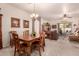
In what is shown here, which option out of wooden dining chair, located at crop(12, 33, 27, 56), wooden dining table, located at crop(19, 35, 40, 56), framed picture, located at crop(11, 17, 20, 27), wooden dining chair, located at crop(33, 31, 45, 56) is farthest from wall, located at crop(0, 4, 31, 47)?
wooden dining chair, located at crop(33, 31, 45, 56)

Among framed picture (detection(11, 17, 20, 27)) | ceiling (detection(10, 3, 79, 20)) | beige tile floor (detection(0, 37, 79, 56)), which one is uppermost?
ceiling (detection(10, 3, 79, 20))

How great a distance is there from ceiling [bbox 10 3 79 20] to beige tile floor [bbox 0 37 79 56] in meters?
0.58

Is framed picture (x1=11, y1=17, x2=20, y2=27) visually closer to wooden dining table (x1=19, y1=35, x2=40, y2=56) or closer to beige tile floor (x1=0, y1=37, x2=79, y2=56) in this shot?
wooden dining table (x1=19, y1=35, x2=40, y2=56)

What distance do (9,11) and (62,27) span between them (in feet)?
4.09

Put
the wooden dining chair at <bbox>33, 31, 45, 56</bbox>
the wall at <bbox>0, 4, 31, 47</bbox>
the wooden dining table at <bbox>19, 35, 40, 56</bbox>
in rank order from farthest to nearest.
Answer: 1. the wooden dining chair at <bbox>33, 31, 45, 56</bbox>
2. the wooden dining table at <bbox>19, 35, 40, 56</bbox>
3. the wall at <bbox>0, 4, 31, 47</bbox>

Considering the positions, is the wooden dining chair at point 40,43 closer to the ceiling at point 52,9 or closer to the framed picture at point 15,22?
the ceiling at point 52,9

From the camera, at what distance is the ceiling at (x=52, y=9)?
2346 mm

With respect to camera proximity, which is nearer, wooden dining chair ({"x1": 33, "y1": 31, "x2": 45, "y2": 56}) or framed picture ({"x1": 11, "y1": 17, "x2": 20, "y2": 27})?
framed picture ({"x1": 11, "y1": 17, "x2": 20, "y2": 27})

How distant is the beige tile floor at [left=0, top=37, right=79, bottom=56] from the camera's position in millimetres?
2381

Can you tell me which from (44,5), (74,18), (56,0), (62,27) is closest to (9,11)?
(44,5)

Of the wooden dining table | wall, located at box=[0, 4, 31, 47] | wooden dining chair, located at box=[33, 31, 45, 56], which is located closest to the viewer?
wall, located at box=[0, 4, 31, 47]

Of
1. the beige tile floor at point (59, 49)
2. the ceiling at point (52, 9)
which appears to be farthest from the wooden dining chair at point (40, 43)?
the ceiling at point (52, 9)

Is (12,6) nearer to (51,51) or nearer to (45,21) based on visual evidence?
(45,21)

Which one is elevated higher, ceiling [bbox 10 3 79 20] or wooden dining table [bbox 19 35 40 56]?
ceiling [bbox 10 3 79 20]
